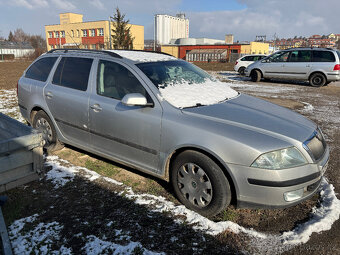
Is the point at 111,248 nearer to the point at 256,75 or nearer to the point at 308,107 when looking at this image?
the point at 308,107

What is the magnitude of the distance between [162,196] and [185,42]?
213ft

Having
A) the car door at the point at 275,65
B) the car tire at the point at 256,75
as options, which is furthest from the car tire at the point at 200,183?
the car tire at the point at 256,75

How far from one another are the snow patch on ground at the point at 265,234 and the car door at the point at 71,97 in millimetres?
1206

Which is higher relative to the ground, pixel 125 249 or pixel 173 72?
pixel 173 72

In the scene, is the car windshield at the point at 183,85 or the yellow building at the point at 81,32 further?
the yellow building at the point at 81,32

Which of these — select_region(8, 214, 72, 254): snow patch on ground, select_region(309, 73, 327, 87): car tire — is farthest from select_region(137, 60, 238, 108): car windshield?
select_region(309, 73, 327, 87): car tire

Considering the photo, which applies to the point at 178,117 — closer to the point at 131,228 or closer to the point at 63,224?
the point at 131,228

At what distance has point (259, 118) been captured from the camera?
2893 mm

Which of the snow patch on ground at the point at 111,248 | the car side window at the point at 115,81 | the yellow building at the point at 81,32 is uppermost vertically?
the yellow building at the point at 81,32

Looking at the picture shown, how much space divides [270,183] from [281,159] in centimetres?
24

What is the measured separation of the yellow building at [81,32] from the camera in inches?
2502

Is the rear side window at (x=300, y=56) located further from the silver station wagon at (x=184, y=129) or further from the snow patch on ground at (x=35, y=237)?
the snow patch on ground at (x=35, y=237)

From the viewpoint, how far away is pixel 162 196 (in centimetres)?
322

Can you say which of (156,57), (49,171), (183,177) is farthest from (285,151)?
(49,171)
